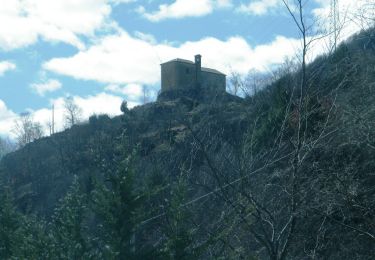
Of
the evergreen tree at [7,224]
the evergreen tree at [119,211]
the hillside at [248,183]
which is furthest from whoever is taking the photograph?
the evergreen tree at [7,224]

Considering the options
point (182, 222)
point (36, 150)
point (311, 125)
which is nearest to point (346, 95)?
point (311, 125)

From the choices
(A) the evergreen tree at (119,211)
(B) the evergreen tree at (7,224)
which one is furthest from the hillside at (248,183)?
(B) the evergreen tree at (7,224)

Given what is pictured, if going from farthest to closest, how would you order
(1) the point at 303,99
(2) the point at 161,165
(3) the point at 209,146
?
(2) the point at 161,165
(3) the point at 209,146
(1) the point at 303,99

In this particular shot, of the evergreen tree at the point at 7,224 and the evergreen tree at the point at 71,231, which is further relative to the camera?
the evergreen tree at the point at 7,224

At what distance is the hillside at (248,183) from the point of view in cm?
749

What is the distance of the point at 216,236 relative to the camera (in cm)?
786

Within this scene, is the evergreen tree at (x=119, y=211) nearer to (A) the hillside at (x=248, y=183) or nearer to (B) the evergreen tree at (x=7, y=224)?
(A) the hillside at (x=248, y=183)

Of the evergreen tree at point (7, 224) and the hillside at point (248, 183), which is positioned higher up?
the hillside at point (248, 183)

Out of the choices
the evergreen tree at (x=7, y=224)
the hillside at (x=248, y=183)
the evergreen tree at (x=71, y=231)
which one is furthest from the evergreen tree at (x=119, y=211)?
the evergreen tree at (x=7, y=224)

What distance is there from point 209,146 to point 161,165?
4.05m

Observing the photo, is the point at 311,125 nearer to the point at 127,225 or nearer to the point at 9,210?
the point at 127,225

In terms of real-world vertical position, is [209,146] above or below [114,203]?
above

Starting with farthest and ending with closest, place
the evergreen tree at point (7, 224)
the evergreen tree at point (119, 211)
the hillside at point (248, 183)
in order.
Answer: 1. the evergreen tree at point (7, 224)
2. the evergreen tree at point (119, 211)
3. the hillside at point (248, 183)

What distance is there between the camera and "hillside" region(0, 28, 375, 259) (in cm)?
749
